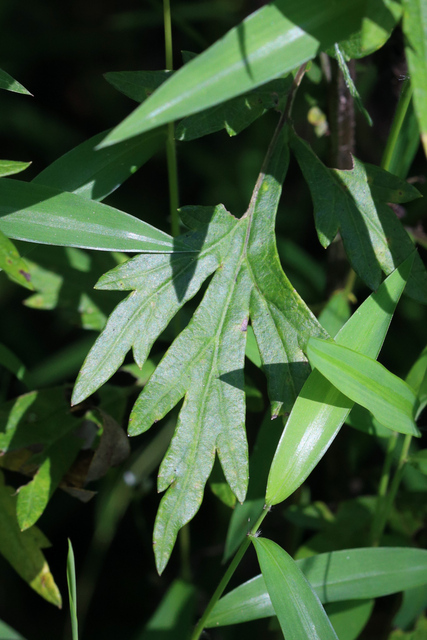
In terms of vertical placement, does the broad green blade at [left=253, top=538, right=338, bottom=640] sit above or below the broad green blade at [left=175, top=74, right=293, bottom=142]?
below

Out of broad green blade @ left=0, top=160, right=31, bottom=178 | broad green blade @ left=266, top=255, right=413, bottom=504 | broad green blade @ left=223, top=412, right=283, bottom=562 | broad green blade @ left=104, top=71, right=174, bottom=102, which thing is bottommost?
broad green blade @ left=223, top=412, right=283, bottom=562

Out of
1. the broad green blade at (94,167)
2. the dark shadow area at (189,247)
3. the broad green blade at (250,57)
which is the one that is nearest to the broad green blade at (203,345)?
the dark shadow area at (189,247)

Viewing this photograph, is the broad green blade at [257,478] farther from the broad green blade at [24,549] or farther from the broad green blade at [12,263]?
the broad green blade at [12,263]

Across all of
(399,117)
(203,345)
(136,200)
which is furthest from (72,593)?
(136,200)

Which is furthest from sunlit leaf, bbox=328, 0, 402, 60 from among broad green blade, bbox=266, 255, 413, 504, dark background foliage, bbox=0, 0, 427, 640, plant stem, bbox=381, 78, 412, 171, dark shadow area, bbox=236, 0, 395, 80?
dark background foliage, bbox=0, 0, 427, 640

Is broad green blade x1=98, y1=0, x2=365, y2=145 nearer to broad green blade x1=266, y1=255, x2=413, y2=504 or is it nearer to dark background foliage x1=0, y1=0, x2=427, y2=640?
broad green blade x1=266, y1=255, x2=413, y2=504

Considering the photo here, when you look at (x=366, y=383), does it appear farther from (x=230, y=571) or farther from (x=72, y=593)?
(x=72, y=593)
